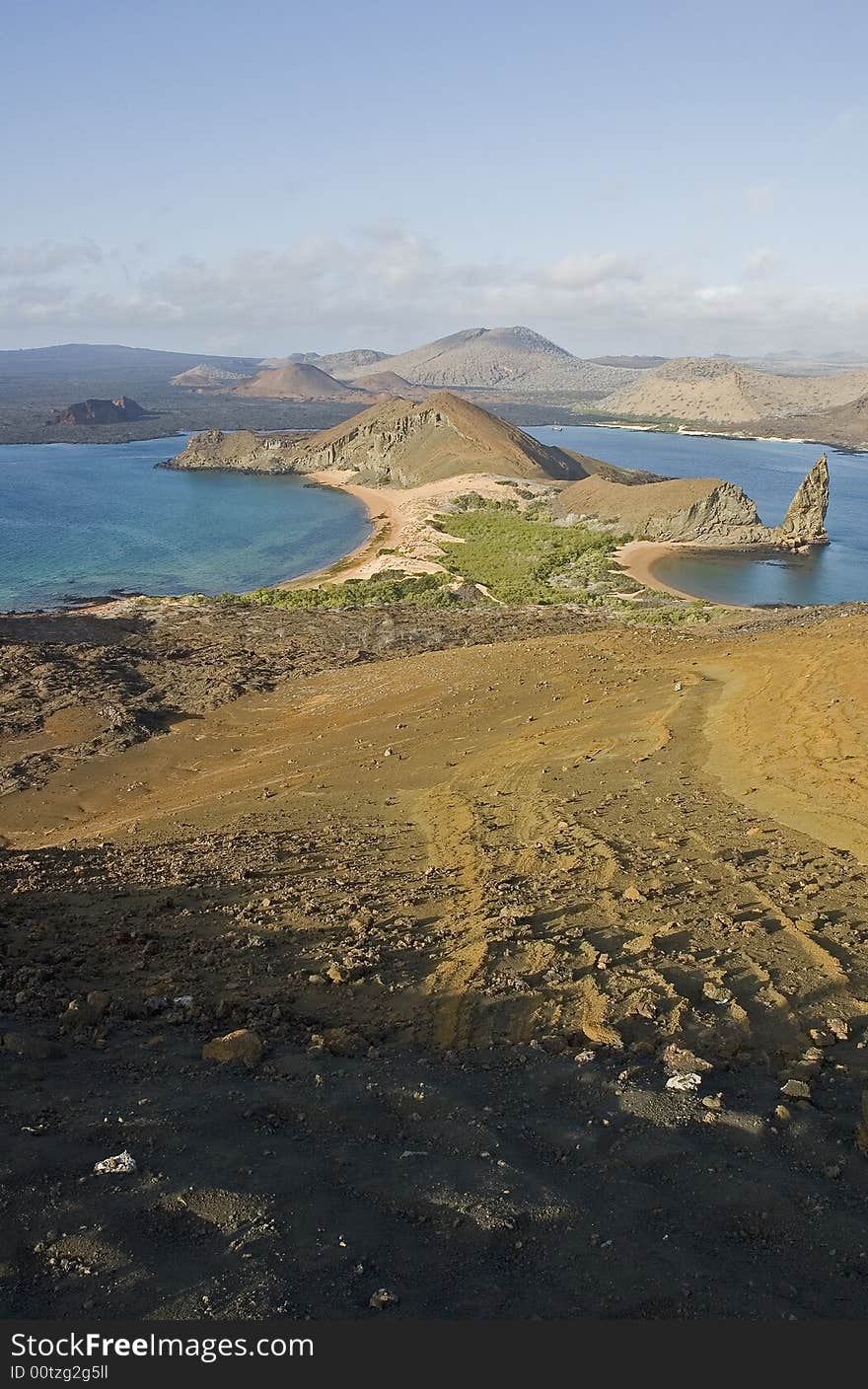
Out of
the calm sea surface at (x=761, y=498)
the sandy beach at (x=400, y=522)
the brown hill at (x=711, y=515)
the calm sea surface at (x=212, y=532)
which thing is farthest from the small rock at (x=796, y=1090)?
the brown hill at (x=711, y=515)

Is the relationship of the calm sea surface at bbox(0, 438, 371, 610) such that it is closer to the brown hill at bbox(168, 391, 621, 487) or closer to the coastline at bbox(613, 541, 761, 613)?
the brown hill at bbox(168, 391, 621, 487)

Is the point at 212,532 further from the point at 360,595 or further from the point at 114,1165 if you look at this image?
the point at 114,1165

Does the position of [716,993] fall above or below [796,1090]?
below

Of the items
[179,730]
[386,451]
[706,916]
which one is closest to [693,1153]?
[706,916]

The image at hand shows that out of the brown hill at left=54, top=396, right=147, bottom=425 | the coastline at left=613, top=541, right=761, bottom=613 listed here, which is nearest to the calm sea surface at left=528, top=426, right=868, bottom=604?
the coastline at left=613, top=541, right=761, bottom=613

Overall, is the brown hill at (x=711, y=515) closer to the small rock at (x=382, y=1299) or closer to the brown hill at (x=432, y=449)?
the brown hill at (x=432, y=449)

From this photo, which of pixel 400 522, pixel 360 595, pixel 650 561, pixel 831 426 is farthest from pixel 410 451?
pixel 831 426

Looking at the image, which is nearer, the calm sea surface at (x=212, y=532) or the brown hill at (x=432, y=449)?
the calm sea surface at (x=212, y=532)
